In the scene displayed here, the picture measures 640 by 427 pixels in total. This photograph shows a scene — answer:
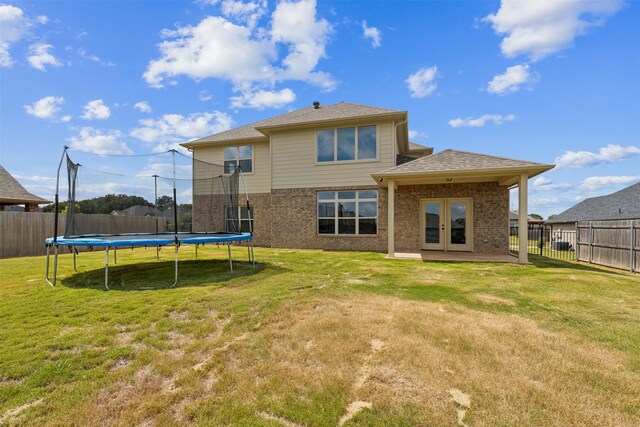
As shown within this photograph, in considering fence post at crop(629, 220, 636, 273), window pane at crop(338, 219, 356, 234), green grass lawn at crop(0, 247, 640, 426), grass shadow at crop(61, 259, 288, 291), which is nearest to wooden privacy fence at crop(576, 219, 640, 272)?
fence post at crop(629, 220, 636, 273)

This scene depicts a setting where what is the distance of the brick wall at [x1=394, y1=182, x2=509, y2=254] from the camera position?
34.6 ft

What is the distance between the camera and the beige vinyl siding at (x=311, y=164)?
11.1 metres

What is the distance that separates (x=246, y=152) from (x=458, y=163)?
938 centimetres

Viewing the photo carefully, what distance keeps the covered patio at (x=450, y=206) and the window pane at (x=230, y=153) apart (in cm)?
739

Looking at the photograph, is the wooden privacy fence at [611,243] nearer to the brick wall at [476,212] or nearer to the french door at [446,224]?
the brick wall at [476,212]

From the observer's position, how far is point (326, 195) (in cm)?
1194

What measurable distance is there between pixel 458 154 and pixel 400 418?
31.8 feet

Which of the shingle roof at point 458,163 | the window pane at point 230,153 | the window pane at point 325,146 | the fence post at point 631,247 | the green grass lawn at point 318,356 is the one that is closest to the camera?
the green grass lawn at point 318,356

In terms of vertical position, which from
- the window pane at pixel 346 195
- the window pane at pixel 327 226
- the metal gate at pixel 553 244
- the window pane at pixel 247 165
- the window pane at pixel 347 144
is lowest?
the metal gate at pixel 553 244

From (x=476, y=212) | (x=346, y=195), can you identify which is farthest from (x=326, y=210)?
(x=476, y=212)

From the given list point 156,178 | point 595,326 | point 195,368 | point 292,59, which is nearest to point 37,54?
point 156,178

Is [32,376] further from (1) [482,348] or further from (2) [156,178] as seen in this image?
(2) [156,178]

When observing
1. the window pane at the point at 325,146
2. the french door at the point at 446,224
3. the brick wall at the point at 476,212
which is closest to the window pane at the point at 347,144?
the window pane at the point at 325,146

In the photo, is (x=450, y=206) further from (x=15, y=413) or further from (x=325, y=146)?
(x=15, y=413)
